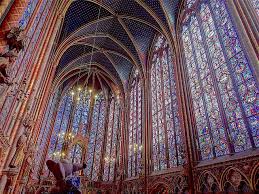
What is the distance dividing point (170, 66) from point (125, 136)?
25.3 feet

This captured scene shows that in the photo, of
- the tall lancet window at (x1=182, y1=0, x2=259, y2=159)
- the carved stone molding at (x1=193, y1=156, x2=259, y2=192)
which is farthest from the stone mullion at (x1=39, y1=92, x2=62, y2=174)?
the tall lancet window at (x1=182, y1=0, x2=259, y2=159)

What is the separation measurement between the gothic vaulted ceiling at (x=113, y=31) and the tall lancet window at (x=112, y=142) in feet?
11.7

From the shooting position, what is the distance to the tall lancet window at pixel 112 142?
64.0 feet

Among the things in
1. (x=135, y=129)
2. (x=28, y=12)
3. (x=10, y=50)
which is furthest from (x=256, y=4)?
(x=135, y=129)

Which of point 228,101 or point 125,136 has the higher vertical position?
point 125,136

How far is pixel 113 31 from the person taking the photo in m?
18.3

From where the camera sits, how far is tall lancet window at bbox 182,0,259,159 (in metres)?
7.91

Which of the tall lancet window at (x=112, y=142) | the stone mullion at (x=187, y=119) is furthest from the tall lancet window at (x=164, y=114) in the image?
the tall lancet window at (x=112, y=142)

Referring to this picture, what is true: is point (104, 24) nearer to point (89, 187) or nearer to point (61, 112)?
point (61, 112)

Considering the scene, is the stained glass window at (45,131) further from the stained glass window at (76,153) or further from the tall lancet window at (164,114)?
the tall lancet window at (164,114)

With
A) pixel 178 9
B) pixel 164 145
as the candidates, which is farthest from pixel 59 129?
pixel 178 9

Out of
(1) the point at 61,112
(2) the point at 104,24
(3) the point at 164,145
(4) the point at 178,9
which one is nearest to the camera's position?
(3) the point at 164,145

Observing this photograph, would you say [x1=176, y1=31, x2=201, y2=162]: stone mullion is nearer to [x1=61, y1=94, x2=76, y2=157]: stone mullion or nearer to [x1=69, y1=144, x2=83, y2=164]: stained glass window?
[x1=61, y1=94, x2=76, y2=157]: stone mullion

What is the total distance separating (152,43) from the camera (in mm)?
18109
